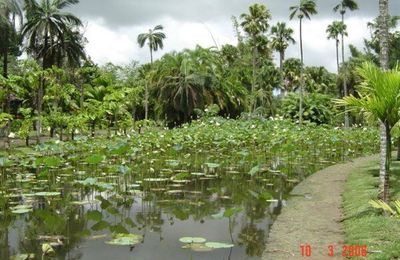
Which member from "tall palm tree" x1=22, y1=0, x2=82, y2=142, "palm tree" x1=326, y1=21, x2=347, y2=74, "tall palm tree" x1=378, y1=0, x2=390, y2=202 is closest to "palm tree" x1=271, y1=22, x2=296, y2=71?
"palm tree" x1=326, y1=21, x2=347, y2=74

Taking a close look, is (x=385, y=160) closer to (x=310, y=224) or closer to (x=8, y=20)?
(x=310, y=224)

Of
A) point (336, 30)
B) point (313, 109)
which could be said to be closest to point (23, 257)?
point (313, 109)

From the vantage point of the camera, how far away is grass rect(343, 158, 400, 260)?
519cm

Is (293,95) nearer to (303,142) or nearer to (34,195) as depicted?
(303,142)

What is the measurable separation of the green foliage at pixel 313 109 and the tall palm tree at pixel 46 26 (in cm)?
1732

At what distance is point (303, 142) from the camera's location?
806 inches

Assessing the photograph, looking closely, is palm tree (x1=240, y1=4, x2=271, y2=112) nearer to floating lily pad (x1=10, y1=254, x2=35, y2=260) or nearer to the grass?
the grass

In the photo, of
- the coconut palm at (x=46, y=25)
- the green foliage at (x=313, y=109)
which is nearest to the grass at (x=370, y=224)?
the coconut palm at (x=46, y=25)

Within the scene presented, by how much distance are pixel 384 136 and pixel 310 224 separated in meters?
1.98

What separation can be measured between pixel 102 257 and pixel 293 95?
109 feet

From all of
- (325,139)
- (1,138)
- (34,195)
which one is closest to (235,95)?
(325,139)

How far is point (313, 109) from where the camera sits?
35.6 meters

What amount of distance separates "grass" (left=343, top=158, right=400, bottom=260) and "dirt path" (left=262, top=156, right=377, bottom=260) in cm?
16
